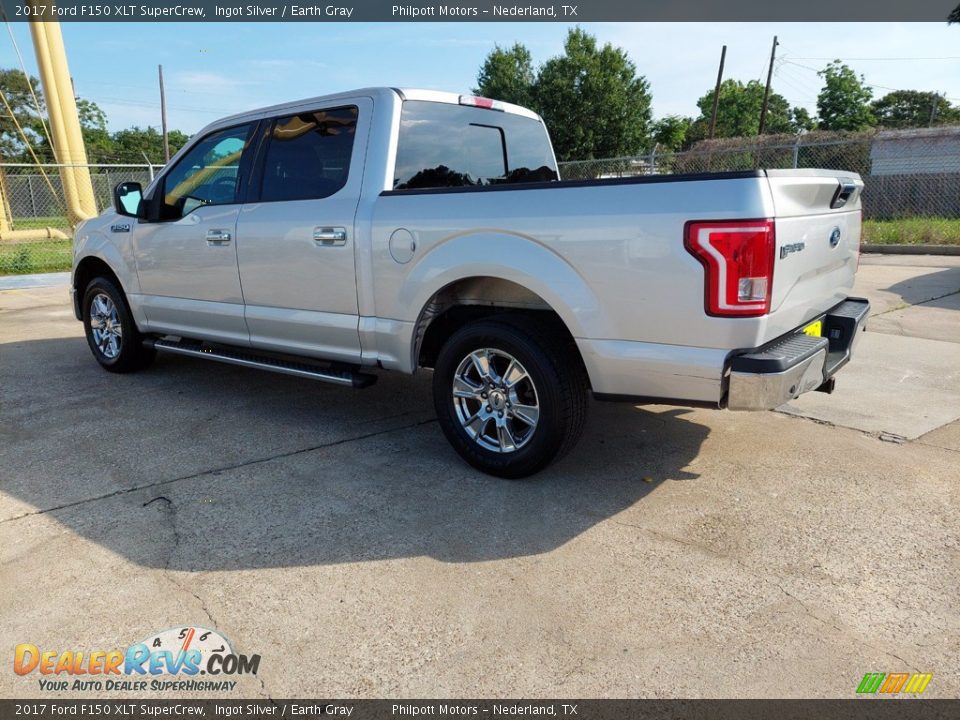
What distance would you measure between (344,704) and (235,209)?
346 centimetres

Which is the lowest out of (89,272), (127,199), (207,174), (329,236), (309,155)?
(89,272)

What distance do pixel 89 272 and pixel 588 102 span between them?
4399cm

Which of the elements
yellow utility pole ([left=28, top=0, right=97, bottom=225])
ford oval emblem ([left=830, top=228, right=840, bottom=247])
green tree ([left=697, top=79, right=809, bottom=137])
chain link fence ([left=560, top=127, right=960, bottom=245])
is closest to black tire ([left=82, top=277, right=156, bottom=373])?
ford oval emblem ([left=830, top=228, right=840, bottom=247])

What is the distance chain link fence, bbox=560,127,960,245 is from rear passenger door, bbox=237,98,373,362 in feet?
34.1

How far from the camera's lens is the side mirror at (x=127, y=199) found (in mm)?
5422

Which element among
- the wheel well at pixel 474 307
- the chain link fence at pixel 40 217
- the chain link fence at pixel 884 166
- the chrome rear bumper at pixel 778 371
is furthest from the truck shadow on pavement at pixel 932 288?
the chain link fence at pixel 40 217

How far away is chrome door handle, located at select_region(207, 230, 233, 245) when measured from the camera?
15.5 feet

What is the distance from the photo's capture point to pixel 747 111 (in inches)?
2574

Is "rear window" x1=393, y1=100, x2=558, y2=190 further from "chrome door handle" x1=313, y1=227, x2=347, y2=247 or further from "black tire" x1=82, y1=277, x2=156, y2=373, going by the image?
"black tire" x1=82, y1=277, x2=156, y2=373

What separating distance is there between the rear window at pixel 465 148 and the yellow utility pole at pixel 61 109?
14038mm

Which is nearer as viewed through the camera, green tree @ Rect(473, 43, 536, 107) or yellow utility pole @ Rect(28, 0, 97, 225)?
yellow utility pole @ Rect(28, 0, 97, 225)

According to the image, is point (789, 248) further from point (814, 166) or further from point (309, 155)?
point (814, 166)

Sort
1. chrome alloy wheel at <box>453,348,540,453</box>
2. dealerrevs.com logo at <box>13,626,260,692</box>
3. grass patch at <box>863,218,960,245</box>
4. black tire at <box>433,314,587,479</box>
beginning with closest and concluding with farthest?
dealerrevs.com logo at <box>13,626,260,692</box>, black tire at <box>433,314,587,479</box>, chrome alloy wheel at <box>453,348,540,453</box>, grass patch at <box>863,218,960,245</box>

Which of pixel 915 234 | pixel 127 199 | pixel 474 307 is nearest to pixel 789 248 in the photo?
pixel 474 307
